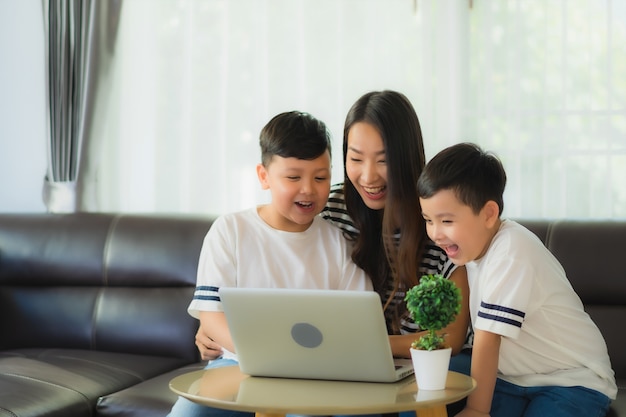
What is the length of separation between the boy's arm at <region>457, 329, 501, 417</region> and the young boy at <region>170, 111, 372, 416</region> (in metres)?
0.52

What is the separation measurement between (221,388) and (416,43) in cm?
202

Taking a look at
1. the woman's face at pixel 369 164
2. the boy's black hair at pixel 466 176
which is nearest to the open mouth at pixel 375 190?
the woman's face at pixel 369 164

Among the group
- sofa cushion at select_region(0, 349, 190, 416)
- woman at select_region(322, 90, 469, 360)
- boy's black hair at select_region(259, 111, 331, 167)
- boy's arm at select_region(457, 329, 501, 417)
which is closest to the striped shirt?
woman at select_region(322, 90, 469, 360)

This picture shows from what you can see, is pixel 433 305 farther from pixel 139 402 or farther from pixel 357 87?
pixel 357 87

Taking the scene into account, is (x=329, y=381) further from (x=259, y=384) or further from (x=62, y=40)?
(x=62, y=40)

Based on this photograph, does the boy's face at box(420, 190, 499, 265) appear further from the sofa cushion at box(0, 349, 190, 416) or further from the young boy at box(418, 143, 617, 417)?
→ the sofa cushion at box(0, 349, 190, 416)

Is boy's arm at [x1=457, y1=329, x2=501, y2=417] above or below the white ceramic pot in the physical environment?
below

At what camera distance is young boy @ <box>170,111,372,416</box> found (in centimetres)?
223

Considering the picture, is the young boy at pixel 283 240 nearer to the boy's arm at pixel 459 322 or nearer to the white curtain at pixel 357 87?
the boy's arm at pixel 459 322

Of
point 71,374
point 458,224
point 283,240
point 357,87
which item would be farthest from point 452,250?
point 357,87

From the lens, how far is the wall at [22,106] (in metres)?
3.91

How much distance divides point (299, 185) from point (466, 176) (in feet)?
1.55

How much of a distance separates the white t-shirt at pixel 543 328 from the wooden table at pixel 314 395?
0.84ft

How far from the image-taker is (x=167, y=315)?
3035 millimetres
